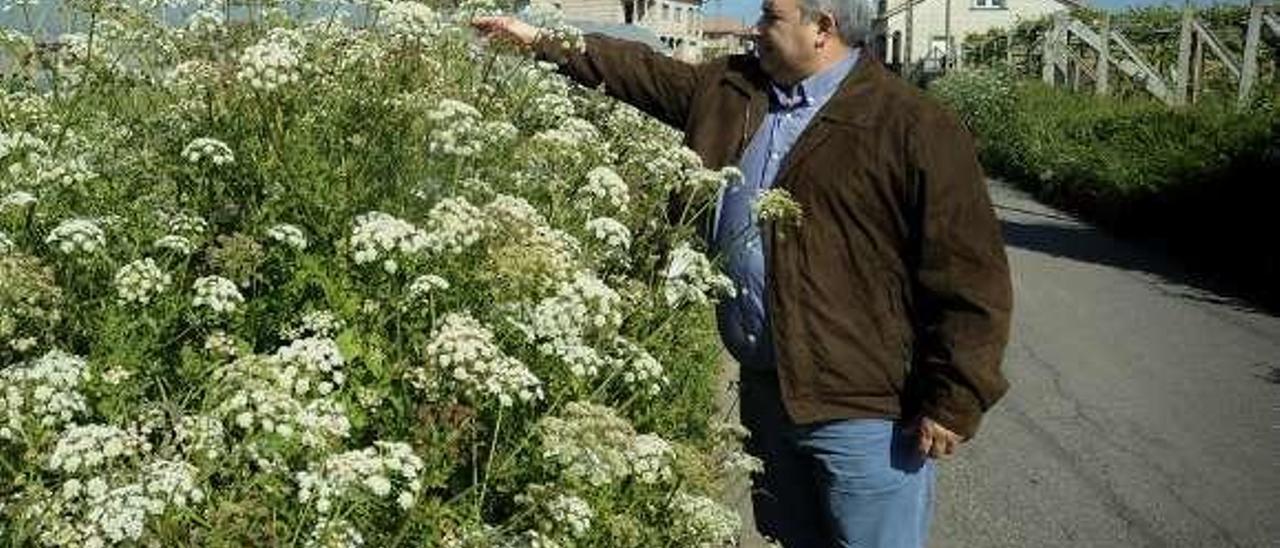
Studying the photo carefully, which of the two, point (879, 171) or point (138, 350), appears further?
point (879, 171)

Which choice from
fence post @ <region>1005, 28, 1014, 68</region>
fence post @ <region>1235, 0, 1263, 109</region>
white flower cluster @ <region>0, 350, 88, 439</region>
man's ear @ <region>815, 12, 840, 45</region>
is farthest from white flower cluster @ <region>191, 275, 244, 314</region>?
fence post @ <region>1005, 28, 1014, 68</region>

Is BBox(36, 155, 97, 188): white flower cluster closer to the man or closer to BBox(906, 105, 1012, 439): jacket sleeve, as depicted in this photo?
the man

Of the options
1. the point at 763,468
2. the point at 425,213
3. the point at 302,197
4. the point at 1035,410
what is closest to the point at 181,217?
the point at 302,197

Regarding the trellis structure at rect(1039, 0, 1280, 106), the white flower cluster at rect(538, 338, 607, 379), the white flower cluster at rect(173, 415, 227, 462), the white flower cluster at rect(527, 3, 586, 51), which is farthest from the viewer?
the trellis structure at rect(1039, 0, 1280, 106)

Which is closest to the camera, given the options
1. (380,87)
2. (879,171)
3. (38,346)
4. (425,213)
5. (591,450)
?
(591,450)

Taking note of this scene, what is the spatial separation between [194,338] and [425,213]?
0.77 metres

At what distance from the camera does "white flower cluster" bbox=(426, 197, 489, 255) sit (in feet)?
11.1

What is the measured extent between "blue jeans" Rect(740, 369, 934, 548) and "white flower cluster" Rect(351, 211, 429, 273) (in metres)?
1.17

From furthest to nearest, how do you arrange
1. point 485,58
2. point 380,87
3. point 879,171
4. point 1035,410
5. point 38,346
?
point 1035,410, point 485,58, point 380,87, point 879,171, point 38,346

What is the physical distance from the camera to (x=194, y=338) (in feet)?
11.4

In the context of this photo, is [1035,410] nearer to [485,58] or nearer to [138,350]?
[485,58]

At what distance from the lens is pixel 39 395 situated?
8.91ft

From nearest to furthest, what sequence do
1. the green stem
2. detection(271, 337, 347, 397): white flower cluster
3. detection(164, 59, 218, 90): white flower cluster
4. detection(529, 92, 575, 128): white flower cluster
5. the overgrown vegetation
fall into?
detection(271, 337, 347, 397): white flower cluster
the green stem
detection(164, 59, 218, 90): white flower cluster
detection(529, 92, 575, 128): white flower cluster
the overgrown vegetation

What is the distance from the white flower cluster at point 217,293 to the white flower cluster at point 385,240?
0.29 metres
